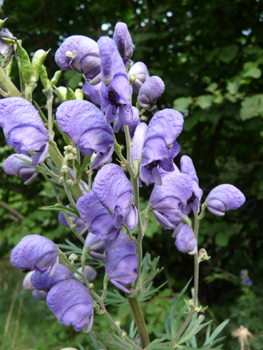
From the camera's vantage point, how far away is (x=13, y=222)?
6.05 ft

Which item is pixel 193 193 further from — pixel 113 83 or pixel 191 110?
pixel 191 110

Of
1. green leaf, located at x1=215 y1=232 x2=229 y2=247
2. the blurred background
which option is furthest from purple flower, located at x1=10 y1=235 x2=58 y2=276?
green leaf, located at x1=215 y1=232 x2=229 y2=247

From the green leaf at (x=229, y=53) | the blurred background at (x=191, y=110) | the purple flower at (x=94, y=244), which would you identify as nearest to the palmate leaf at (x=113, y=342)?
the purple flower at (x=94, y=244)

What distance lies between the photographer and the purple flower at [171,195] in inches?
22.3

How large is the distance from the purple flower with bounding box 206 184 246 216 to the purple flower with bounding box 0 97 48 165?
13.5 inches

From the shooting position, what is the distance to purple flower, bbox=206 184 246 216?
2.18 feet

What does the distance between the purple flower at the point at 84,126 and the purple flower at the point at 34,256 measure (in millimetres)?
164

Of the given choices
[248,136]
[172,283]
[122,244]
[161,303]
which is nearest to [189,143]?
[248,136]

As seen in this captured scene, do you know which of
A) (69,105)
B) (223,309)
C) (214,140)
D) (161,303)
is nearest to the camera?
(69,105)

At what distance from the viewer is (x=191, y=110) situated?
1.73m

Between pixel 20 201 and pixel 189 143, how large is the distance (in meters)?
1.10

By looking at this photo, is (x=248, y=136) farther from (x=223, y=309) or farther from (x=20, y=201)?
(x=20, y=201)

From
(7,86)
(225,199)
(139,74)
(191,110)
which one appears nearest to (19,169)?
(7,86)

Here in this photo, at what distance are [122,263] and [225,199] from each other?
0.24 m
